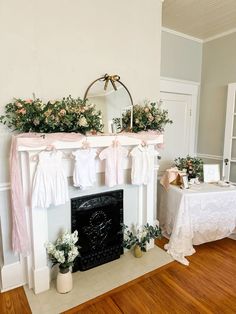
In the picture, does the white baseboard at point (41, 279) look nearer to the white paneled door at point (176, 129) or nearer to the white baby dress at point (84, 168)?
the white baby dress at point (84, 168)

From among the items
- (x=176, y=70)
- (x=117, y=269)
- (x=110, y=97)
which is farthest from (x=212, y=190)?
(x=176, y=70)

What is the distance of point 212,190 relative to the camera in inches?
99.5

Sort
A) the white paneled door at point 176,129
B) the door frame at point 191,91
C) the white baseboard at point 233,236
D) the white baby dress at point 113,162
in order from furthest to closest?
the white paneled door at point 176,129 → the door frame at point 191,91 → the white baseboard at point 233,236 → the white baby dress at point 113,162

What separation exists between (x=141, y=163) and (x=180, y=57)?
1941 mm

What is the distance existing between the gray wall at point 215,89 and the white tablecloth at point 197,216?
3.41ft

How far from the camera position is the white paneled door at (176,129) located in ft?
10.6

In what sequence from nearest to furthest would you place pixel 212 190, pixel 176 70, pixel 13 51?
pixel 13 51
pixel 212 190
pixel 176 70

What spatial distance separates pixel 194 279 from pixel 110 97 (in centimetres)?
191

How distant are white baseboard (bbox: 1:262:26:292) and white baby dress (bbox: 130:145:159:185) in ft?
4.26

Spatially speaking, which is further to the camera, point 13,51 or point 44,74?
point 44,74

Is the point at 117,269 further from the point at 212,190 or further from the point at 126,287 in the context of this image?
the point at 212,190

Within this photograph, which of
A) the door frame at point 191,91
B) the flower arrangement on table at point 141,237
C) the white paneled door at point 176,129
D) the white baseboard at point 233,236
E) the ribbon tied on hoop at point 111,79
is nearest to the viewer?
the ribbon tied on hoop at point 111,79

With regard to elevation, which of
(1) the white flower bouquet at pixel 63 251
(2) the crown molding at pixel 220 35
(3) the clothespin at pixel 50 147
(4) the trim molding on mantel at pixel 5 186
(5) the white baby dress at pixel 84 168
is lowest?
(1) the white flower bouquet at pixel 63 251

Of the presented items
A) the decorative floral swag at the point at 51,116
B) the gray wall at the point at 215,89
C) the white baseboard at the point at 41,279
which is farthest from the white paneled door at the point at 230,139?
the white baseboard at the point at 41,279
